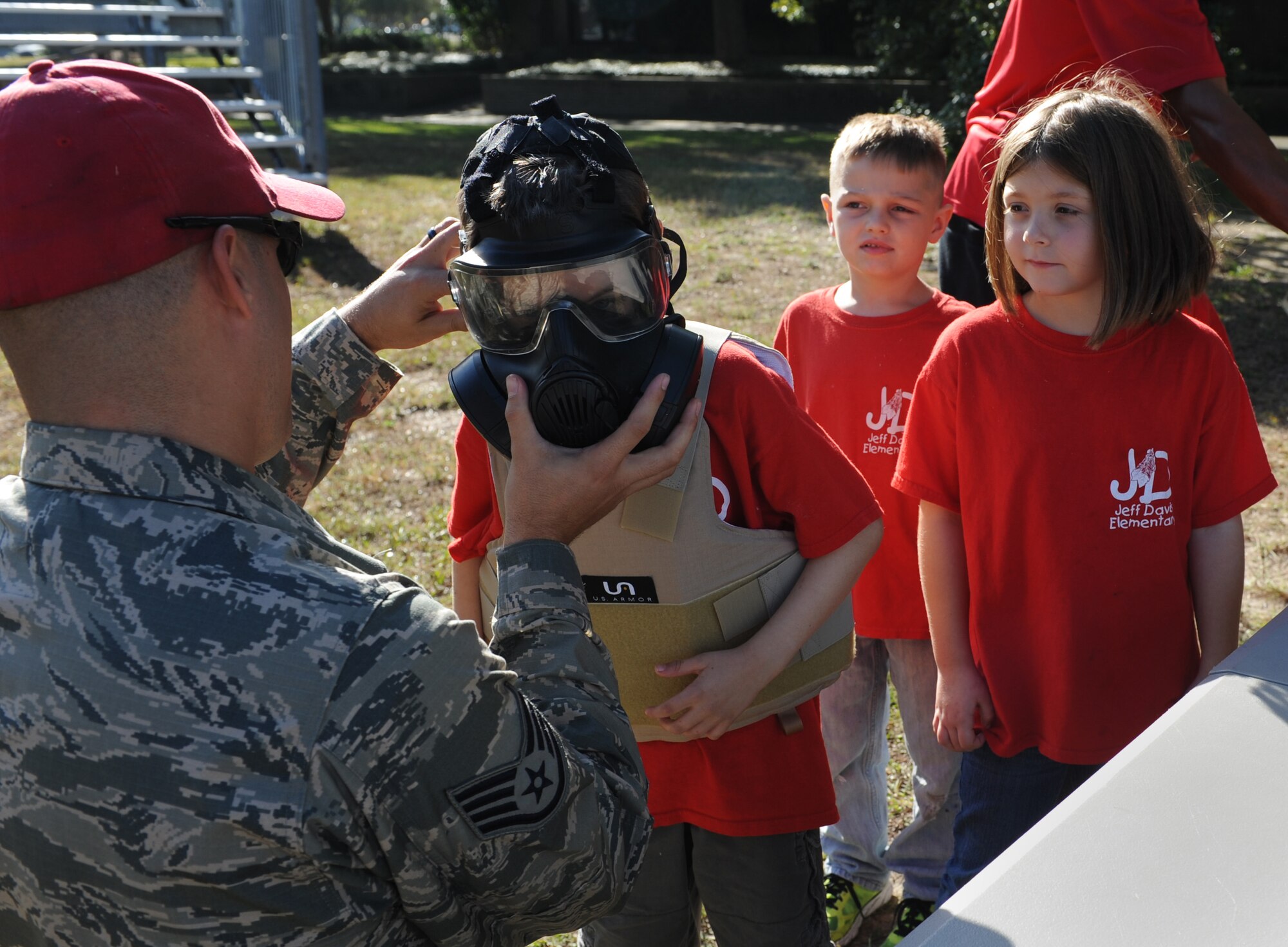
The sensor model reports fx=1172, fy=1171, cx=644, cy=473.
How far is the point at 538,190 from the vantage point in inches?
74.8

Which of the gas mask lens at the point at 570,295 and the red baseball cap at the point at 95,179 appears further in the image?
the gas mask lens at the point at 570,295

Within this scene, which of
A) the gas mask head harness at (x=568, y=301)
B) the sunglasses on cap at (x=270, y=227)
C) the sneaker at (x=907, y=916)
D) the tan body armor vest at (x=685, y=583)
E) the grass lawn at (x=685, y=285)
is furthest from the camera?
the grass lawn at (x=685, y=285)

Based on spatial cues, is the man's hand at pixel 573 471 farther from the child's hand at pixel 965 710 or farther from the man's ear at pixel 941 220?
the man's ear at pixel 941 220

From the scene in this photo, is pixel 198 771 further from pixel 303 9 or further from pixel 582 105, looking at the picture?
pixel 582 105

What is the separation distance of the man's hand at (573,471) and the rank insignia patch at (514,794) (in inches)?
15.5

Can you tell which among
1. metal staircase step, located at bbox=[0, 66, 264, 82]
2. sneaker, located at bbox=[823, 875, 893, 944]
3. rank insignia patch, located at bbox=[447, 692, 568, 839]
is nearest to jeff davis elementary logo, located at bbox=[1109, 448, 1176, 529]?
sneaker, located at bbox=[823, 875, 893, 944]

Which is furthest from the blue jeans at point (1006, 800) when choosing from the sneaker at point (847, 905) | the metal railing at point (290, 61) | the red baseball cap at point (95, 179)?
the metal railing at point (290, 61)

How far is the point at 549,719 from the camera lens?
142 centimetres

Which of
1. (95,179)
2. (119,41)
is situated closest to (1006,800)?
(95,179)

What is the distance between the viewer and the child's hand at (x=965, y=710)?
2402 millimetres

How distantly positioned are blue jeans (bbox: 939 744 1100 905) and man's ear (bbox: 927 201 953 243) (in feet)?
4.56

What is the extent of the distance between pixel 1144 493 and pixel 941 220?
3.77 ft

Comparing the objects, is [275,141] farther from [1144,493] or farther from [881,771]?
[1144,493]

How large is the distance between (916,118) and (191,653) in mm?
2613
